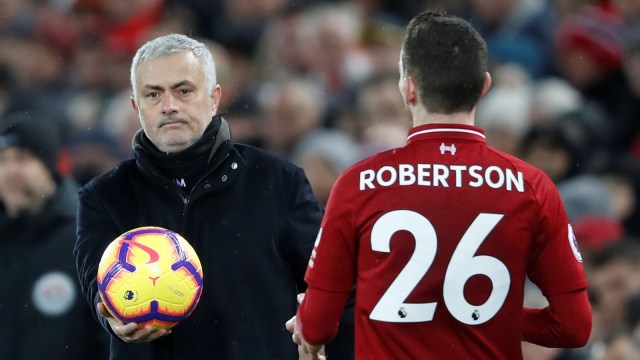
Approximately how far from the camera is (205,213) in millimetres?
5074

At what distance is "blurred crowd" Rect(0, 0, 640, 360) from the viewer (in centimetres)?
873

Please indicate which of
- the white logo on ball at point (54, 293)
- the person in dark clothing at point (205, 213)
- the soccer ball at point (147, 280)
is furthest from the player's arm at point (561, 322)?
the white logo on ball at point (54, 293)

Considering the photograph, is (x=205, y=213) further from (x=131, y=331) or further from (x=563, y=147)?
(x=563, y=147)

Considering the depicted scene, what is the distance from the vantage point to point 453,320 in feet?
13.7

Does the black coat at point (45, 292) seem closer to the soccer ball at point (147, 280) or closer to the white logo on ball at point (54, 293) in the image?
the white logo on ball at point (54, 293)

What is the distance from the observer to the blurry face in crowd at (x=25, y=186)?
21.8ft

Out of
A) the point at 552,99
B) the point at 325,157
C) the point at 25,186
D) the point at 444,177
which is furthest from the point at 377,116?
the point at 444,177

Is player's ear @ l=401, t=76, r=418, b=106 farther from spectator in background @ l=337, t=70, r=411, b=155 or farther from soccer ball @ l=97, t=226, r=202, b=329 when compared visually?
spectator in background @ l=337, t=70, r=411, b=155

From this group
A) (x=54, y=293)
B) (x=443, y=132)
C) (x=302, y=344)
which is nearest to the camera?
(x=443, y=132)

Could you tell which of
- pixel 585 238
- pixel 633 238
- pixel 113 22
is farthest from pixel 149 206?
pixel 113 22

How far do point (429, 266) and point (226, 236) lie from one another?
1.13m

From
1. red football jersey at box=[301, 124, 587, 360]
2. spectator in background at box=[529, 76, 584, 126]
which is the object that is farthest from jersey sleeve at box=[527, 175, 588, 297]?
spectator in background at box=[529, 76, 584, 126]

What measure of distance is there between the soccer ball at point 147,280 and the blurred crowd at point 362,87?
3.10 m

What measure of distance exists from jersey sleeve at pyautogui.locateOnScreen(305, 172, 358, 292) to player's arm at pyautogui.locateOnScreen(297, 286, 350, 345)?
0.03 m
